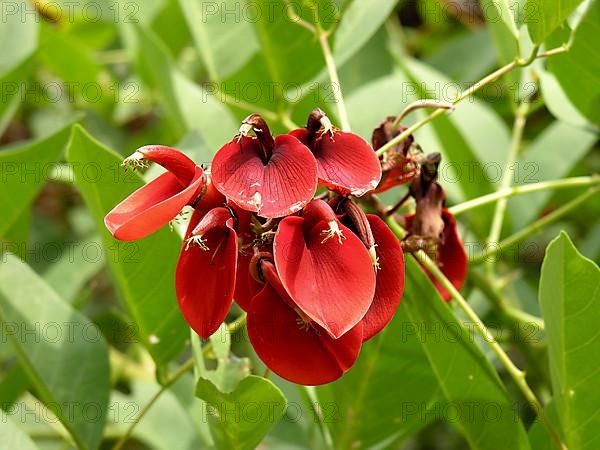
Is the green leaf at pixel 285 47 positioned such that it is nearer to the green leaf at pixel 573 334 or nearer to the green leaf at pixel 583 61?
the green leaf at pixel 583 61

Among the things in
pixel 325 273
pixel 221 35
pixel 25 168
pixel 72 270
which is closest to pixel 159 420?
pixel 72 270

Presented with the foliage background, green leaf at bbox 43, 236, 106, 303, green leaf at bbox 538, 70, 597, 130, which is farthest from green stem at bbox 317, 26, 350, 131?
green leaf at bbox 43, 236, 106, 303

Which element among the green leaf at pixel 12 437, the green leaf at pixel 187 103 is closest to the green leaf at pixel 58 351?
the green leaf at pixel 12 437

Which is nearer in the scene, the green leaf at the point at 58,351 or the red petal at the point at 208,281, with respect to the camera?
the red petal at the point at 208,281

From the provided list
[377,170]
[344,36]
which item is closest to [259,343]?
[377,170]

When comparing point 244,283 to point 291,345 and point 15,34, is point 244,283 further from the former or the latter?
point 15,34

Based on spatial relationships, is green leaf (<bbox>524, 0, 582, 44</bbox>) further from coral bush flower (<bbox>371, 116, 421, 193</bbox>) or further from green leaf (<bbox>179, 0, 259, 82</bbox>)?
green leaf (<bbox>179, 0, 259, 82</bbox>)
